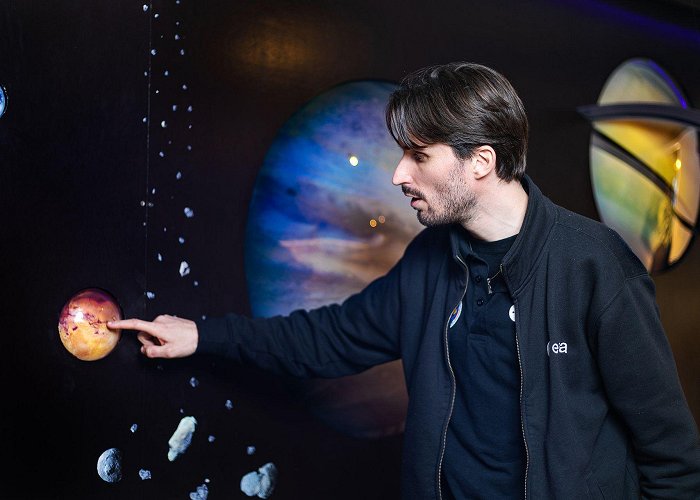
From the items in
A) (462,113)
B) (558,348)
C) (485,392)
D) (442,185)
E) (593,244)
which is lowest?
(485,392)

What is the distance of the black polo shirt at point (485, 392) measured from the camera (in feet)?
5.67

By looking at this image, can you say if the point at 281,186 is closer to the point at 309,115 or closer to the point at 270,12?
the point at 309,115

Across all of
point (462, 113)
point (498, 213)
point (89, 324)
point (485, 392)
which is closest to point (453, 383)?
point (485, 392)

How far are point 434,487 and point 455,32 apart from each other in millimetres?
1645

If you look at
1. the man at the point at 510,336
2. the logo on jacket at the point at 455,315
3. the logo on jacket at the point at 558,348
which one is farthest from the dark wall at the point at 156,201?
the logo on jacket at the point at 558,348

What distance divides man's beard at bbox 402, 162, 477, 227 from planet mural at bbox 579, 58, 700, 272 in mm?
1515

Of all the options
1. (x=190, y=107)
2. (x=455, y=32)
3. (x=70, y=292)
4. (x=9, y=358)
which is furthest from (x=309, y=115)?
(x=9, y=358)

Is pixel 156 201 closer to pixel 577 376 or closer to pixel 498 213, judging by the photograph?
pixel 498 213

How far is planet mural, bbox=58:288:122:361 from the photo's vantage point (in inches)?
72.9

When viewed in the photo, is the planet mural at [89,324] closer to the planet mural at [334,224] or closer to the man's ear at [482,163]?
the planet mural at [334,224]

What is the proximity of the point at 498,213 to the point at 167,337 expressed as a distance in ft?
2.99

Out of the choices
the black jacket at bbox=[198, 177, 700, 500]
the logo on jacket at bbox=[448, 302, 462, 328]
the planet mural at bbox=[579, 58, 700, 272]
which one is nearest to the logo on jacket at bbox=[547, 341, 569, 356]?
the black jacket at bbox=[198, 177, 700, 500]

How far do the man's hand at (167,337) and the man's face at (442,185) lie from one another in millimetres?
689

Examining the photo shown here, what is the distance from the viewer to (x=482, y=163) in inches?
71.2
